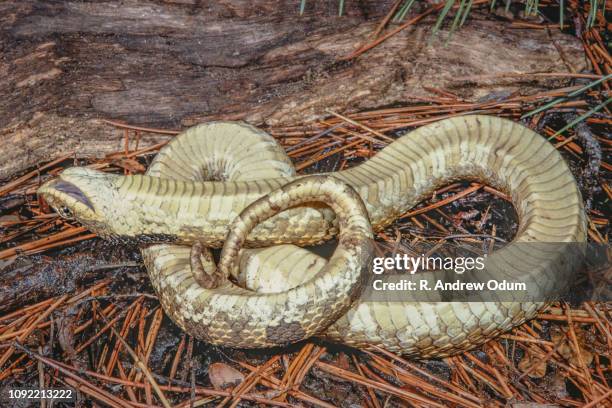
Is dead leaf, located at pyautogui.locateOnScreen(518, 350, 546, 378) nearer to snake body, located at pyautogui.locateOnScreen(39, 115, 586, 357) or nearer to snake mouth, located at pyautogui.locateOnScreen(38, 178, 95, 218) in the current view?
snake body, located at pyautogui.locateOnScreen(39, 115, 586, 357)

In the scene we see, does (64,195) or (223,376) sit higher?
(64,195)

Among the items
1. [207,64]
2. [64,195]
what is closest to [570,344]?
[207,64]

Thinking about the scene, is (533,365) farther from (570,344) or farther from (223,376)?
(223,376)

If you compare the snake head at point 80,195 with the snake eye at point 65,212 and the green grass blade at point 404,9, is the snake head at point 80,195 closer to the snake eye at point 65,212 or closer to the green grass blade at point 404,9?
the snake eye at point 65,212

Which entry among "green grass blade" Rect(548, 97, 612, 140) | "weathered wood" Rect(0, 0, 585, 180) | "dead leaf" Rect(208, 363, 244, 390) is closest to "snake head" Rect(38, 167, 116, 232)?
"weathered wood" Rect(0, 0, 585, 180)

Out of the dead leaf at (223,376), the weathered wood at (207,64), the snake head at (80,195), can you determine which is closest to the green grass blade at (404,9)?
the weathered wood at (207,64)
